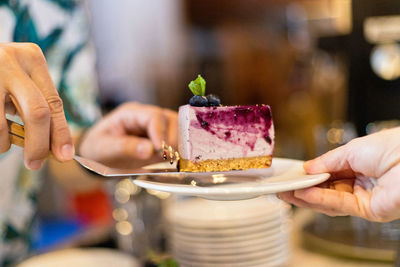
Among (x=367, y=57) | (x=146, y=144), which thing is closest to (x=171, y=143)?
(x=146, y=144)

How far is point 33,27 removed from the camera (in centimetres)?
133

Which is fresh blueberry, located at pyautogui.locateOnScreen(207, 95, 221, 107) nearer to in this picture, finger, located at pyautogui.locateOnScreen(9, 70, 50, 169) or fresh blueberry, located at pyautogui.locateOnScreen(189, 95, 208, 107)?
fresh blueberry, located at pyautogui.locateOnScreen(189, 95, 208, 107)

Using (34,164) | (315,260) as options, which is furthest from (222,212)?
(34,164)

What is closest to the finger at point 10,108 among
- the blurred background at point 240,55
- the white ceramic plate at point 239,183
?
the white ceramic plate at point 239,183

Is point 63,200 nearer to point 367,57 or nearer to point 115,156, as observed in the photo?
point 115,156

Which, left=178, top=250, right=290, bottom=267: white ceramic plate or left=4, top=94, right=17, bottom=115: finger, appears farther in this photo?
left=178, top=250, right=290, bottom=267: white ceramic plate

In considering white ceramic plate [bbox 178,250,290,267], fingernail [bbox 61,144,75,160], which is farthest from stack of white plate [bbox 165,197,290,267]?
fingernail [bbox 61,144,75,160]

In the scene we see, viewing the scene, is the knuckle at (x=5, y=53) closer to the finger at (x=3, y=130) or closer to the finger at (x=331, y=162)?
the finger at (x=3, y=130)

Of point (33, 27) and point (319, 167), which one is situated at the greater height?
point (33, 27)

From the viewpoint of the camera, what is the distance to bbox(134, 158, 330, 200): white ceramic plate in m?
0.76

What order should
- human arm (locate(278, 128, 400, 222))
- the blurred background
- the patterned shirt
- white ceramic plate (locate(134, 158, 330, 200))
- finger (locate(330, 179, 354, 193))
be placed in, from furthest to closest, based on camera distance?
the blurred background
the patterned shirt
finger (locate(330, 179, 354, 193))
human arm (locate(278, 128, 400, 222))
white ceramic plate (locate(134, 158, 330, 200))

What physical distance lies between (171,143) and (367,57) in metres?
1.29

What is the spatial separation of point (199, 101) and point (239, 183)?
8.7 inches

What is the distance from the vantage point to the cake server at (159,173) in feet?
2.68
